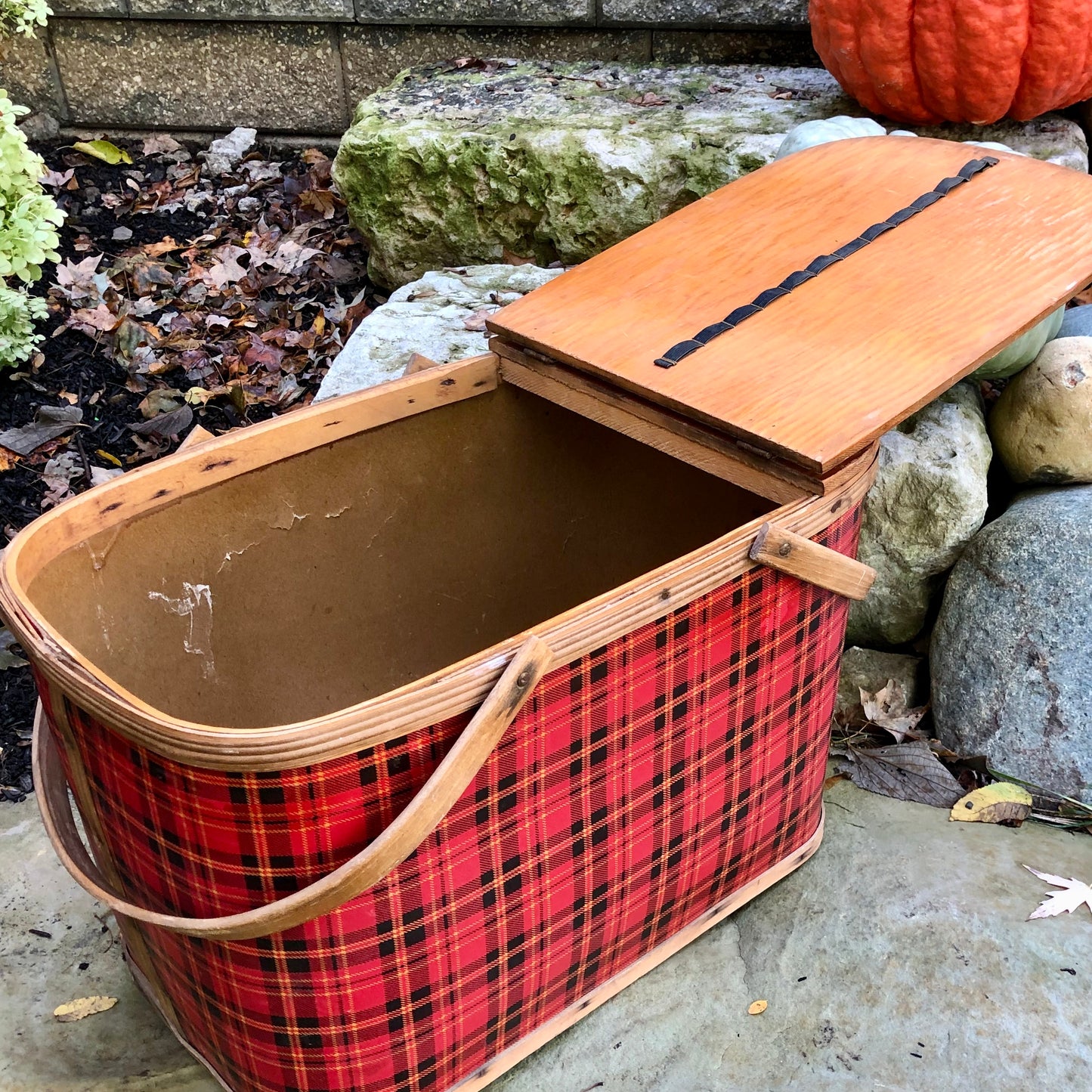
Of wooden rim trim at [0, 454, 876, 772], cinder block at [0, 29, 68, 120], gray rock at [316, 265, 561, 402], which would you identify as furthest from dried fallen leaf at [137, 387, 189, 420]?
wooden rim trim at [0, 454, 876, 772]

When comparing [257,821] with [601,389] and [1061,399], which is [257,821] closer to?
[601,389]

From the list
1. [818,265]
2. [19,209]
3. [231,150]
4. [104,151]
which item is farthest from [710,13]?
[104,151]

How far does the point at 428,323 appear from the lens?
283 cm

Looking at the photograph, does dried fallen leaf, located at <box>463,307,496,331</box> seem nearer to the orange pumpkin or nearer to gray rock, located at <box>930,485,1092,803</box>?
the orange pumpkin

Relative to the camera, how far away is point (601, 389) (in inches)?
73.8

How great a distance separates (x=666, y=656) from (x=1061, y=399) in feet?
4.18

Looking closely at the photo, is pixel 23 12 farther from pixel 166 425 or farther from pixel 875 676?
pixel 875 676

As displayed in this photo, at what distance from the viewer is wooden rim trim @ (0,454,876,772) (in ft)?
4.15

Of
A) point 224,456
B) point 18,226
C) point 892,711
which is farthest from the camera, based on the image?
point 18,226

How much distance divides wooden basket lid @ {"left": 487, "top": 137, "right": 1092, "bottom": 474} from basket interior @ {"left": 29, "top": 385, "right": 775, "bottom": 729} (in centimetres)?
30

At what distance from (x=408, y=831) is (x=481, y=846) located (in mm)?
196

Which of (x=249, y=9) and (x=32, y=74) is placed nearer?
(x=249, y=9)

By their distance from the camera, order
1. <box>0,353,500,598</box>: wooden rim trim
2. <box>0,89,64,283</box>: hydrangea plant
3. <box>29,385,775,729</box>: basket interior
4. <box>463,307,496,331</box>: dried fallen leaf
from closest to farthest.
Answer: <box>0,353,500,598</box>: wooden rim trim < <box>29,385,775,729</box>: basket interior < <box>463,307,496,331</box>: dried fallen leaf < <box>0,89,64,283</box>: hydrangea plant

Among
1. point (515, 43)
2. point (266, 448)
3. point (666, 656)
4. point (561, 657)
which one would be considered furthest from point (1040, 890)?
point (515, 43)
